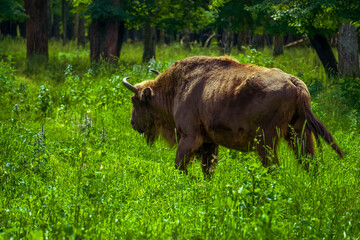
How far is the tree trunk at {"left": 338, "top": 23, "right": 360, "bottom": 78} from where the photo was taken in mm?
12656

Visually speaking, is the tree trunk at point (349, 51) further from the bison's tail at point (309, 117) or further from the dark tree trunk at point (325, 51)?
the bison's tail at point (309, 117)

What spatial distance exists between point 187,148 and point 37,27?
43.0 feet

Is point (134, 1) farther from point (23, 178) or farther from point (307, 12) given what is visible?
point (23, 178)

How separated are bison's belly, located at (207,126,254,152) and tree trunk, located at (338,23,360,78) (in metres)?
8.34

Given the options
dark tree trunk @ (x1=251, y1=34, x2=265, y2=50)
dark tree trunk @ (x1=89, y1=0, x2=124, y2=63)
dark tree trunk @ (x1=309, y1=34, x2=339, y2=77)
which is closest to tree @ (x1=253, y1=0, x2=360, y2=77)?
dark tree trunk @ (x1=309, y1=34, x2=339, y2=77)

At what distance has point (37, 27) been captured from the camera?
16984 mm

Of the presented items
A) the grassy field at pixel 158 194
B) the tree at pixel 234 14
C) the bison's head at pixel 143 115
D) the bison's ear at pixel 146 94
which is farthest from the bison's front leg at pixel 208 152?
the tree at pixel 234 14

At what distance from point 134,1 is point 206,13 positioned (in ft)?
10.3

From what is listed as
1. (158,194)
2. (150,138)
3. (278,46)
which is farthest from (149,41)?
(158,194)

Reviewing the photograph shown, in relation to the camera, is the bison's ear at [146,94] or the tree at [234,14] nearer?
the bison's ear at [146,94]

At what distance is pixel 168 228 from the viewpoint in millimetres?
3586

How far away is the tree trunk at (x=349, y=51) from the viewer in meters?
12.7

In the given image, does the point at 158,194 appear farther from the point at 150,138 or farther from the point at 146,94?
the point at 150,138

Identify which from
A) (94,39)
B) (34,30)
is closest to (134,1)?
(94,39)
